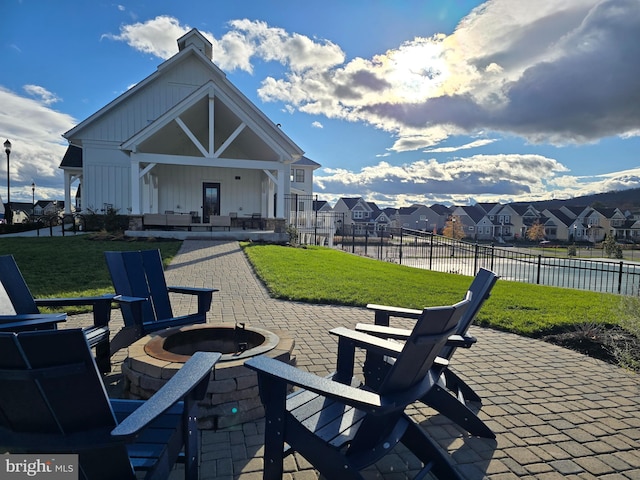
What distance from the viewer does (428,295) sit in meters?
8.59

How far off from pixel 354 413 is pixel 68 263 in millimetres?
10706

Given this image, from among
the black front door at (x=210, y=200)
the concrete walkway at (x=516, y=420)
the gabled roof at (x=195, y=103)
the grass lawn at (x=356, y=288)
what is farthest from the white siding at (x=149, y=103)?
the concrete walkway at (x=516, y=420)

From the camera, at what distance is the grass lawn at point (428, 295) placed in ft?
21.0

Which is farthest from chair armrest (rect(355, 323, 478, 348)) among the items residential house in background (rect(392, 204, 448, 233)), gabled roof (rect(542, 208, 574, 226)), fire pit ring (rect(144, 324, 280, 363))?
gabled roof (rect(542, 208, 574, 226))

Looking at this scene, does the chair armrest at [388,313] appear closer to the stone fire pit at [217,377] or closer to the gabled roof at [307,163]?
the stone fire pit at [217,377]

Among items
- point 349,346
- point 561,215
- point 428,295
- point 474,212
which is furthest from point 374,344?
point 561,215

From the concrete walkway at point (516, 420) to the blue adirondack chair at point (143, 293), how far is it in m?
0.64

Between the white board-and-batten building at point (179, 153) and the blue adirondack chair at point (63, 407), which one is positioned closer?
the blue adirondack chair at point (63, 407)

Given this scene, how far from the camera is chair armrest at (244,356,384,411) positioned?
1.88 meters

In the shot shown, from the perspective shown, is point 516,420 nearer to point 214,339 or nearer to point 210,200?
point 214,339

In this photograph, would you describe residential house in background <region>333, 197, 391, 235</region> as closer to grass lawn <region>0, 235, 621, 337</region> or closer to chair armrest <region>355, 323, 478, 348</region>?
grass lawn <region>0, 235, 621, 337</region>

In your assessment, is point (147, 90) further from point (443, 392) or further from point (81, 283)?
point (443, 392)

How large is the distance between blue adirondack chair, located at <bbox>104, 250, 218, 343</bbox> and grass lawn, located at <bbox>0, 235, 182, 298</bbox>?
3.61m

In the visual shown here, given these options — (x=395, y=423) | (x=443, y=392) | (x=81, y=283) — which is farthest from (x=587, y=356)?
(x=81, y=283)
